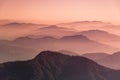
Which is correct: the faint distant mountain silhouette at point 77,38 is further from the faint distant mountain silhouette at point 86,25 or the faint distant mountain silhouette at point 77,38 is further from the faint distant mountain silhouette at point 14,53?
the faint distant mountain silhouette at point 14,53

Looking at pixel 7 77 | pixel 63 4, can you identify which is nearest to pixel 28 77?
pixel 7 77

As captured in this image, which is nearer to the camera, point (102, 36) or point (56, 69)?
point (56, 69)

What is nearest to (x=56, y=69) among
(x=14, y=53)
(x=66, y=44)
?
(x=66, y=44)

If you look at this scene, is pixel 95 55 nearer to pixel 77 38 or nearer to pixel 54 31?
pixel 77 38

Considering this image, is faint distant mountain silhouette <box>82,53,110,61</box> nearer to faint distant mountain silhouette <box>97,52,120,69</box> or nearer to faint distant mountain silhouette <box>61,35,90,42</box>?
faint distant mountain silhouette <box>97,52,120,69</box>

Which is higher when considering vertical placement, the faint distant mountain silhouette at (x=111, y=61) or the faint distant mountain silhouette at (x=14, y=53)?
the faint distant mountain silhouette at (x=14, y=53)

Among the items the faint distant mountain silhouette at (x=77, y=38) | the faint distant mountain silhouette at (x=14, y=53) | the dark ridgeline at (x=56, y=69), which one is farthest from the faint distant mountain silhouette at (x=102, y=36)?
the faint distant mountain silhouette at (x=14, y=53)

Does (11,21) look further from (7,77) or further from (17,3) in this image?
(7,77)

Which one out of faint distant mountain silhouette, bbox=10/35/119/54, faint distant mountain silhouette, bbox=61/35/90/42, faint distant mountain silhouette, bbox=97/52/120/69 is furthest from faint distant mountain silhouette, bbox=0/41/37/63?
faint distant mountain silhouette, bbox=97/52/120/69
